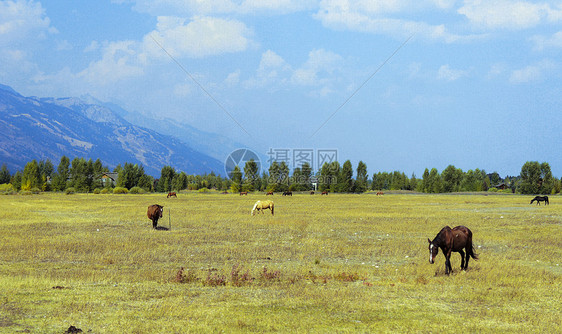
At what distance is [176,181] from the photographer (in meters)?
183

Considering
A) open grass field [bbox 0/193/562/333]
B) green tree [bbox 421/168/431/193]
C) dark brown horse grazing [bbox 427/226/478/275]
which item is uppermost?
green tree [bbox 421/168/431/193]

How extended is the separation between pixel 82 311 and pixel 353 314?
702 cm

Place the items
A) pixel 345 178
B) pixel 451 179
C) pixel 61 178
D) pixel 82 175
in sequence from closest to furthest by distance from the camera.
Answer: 1. pixel 61 178
2. pixel 82 175
3. pixel 345 178
4. pixel 451 179

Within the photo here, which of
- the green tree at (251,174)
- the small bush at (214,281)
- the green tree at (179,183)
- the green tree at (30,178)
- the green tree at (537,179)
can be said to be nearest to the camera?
the small bush at (214,281)

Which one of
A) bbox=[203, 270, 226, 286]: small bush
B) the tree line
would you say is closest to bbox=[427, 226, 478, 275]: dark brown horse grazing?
bbox=[203, 270, 226, 286]: small bush

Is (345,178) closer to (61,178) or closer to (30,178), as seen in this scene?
(61,178)

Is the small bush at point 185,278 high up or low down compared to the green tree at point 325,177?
down

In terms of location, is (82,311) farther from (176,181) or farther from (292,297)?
(176,181)

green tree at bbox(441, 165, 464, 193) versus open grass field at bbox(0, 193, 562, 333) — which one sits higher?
green tree at bbox(441, 165, 464, 193)

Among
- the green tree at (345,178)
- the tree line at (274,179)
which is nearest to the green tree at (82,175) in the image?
the tree line at (274,179)

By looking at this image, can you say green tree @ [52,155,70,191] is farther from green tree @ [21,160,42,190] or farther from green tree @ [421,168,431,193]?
green tree @ [421,168,431,193]

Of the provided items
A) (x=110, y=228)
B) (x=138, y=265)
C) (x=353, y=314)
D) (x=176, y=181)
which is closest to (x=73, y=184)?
(x=176, y=181)

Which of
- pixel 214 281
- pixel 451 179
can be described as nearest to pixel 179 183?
pixel 451 179

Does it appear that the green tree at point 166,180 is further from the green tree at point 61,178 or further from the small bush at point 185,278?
the small bush at point 185,278
